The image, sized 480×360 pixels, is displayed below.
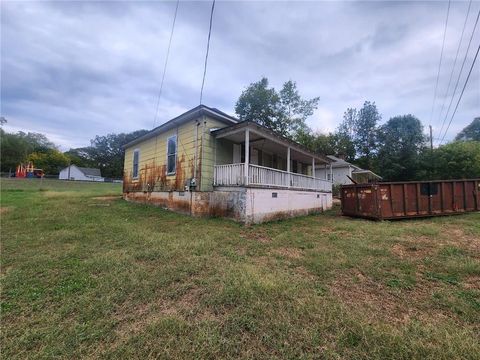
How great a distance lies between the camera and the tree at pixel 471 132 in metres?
37.9

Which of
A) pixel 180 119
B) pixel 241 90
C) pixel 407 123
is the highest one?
pixel 241 90

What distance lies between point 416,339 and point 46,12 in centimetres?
1062

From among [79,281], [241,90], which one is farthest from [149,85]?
[241,90]

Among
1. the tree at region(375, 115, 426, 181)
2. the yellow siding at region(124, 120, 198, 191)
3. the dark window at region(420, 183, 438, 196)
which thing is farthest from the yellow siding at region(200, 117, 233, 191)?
the tree at region(375, 115, 426, 181)

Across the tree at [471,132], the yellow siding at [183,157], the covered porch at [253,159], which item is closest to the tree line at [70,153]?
the yellow siding at [183,157]

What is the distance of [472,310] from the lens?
275 centimetres

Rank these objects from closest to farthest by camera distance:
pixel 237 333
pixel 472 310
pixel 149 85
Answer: pixel 237 333 → pixel 472 310 → pixel 149 85

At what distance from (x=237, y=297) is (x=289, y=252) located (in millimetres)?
2445

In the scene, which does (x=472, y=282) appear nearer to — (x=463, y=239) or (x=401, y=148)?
(x=463, y=239)

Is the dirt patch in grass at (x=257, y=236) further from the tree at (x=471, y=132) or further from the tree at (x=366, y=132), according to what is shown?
the tree at (x=471, y=132)

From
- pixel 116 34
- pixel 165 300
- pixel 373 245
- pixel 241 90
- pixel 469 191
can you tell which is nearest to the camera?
pixel 165 300

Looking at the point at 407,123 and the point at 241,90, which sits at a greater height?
the point at 241,90

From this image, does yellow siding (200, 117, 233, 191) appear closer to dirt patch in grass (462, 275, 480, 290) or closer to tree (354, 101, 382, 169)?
dirt patch in grass (462, 275, 480, 290)

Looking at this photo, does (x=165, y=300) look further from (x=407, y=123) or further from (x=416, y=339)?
(x=407, y=123)
